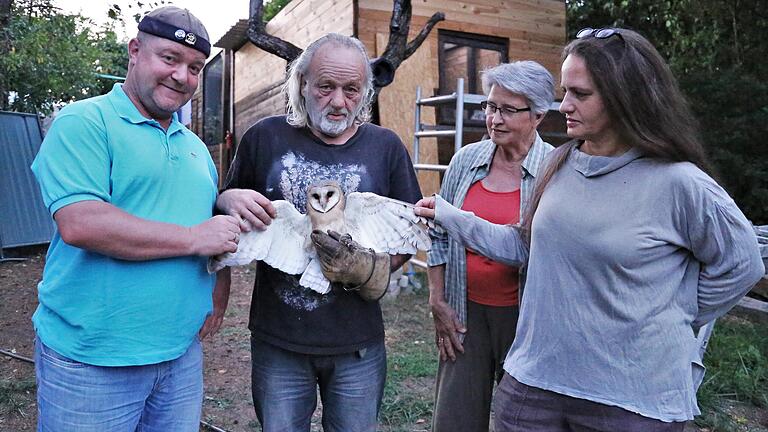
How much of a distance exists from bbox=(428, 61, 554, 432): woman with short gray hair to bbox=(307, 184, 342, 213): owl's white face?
666 millimetres

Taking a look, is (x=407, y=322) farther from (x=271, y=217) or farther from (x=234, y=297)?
(x=271, y=217)

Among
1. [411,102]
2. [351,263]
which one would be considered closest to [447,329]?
[351,263]

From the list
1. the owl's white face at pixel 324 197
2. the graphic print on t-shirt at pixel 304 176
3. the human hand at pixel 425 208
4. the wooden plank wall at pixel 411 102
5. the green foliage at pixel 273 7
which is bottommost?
the human hand at pixel 425 208

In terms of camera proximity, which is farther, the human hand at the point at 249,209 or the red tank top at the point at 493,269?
the red tank top at the point at 493,269

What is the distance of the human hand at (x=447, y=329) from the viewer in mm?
2387

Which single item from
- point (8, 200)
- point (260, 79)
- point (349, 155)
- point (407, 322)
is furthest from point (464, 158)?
point (260, 79)

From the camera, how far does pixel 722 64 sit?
9.23 m

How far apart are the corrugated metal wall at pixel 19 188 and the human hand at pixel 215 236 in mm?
7443

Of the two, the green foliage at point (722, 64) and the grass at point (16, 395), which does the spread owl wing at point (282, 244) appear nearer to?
the grass at point (16, 395)

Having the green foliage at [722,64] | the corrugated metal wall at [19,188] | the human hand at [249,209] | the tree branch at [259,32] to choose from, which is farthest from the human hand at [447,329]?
the corrugated metal wall at [19,188]

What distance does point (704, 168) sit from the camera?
168cm

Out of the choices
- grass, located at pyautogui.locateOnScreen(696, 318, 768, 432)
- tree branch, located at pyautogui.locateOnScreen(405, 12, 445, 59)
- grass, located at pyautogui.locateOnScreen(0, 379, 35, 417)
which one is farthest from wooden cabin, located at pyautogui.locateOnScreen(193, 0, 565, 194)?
grass, located at pyautogui.locateOnScreen(0, 379, 35, 417)

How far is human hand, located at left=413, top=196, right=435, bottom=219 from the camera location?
2.00 meters

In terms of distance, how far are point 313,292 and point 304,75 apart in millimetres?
774
